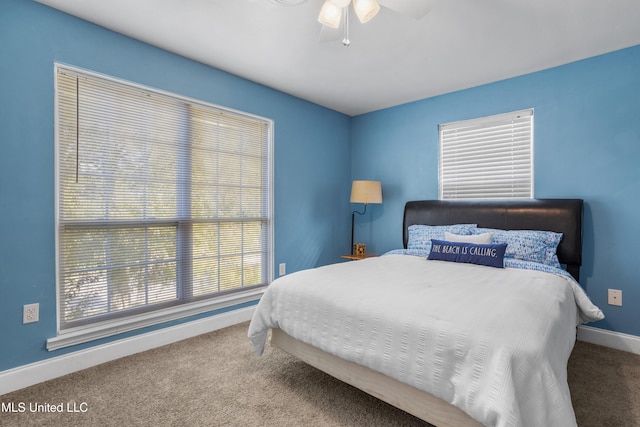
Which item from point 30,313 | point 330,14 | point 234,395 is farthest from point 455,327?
point 30,313

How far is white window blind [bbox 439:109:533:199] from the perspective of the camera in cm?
312

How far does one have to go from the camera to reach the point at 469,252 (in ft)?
8.72

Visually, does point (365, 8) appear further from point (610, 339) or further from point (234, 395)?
point (610, 339)

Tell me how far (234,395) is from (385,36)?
8.80ft

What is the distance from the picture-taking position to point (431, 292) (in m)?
1.77

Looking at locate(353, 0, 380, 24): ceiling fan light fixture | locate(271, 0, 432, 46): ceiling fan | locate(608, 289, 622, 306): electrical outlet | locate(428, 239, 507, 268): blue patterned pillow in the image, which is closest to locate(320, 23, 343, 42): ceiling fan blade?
locate(271, 0, 432, 46): ceiling fan

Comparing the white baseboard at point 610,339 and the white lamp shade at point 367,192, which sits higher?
the white lamp shade at point 367,192

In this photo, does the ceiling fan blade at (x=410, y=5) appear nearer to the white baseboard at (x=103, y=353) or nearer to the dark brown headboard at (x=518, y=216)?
the dark brown headboard at (x=518, y=216)

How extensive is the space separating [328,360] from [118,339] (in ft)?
5.46

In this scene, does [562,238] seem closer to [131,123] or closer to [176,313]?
[176,313]

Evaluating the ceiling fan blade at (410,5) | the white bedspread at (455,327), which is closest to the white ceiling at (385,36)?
the ceiling fan blade at (410,5)

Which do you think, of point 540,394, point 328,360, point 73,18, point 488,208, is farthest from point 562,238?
point 73,18

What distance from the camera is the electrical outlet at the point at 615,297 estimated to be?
2.62 metres

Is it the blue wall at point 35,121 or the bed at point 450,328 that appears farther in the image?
the blue wall at point 35,121
